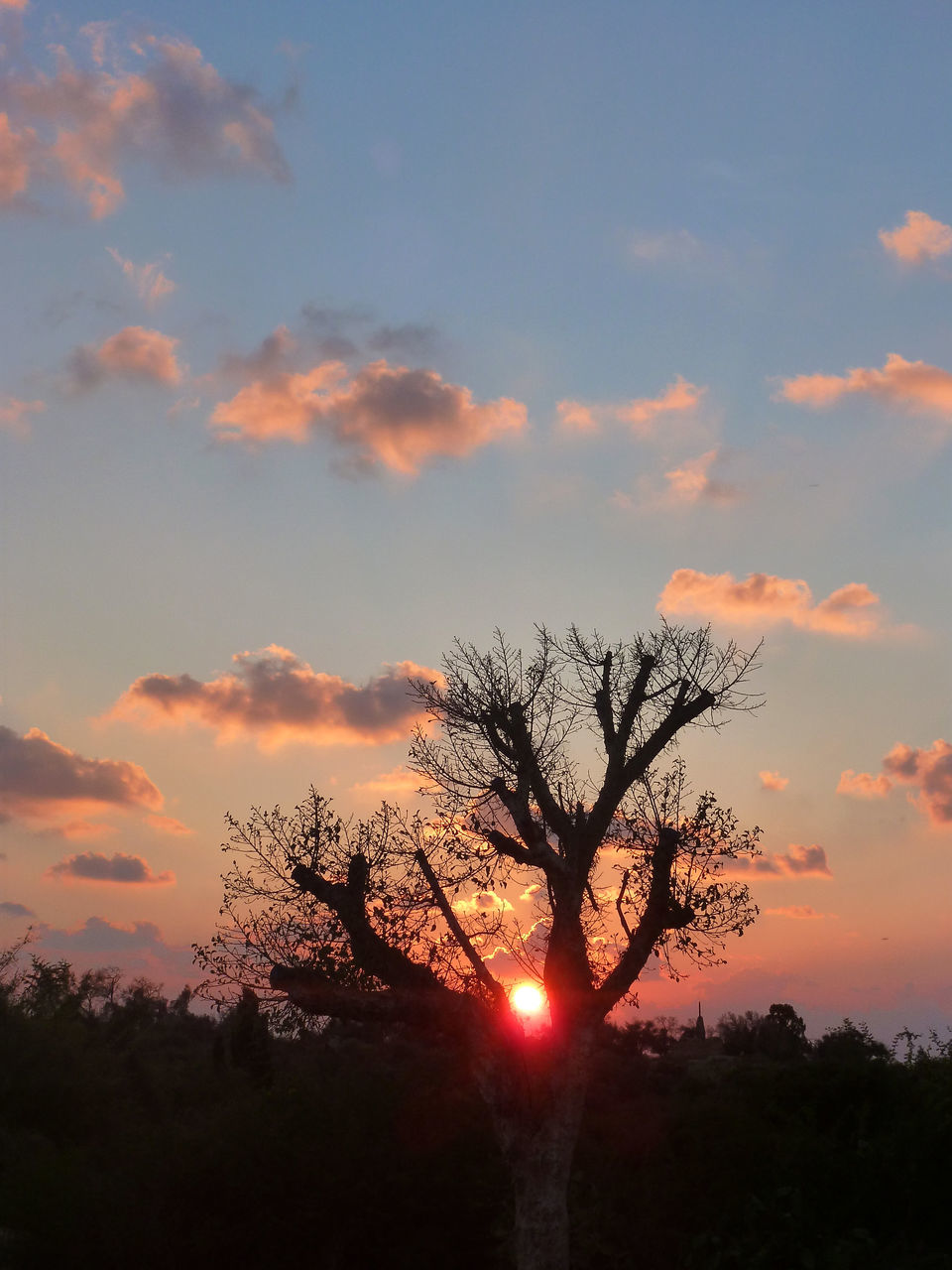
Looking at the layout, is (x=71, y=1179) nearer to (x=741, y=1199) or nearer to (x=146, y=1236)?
(x=146, y=1236)

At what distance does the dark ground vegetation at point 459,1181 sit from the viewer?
A: 21953 mm

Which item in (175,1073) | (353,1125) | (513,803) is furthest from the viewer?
(175,1073)

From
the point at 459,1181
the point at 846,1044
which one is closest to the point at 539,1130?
the point at 459,1181

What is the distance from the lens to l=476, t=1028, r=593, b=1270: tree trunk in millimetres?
19016

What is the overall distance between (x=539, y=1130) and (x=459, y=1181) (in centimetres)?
612

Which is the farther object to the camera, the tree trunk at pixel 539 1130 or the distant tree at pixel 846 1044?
the distant tree at pixel 846 1044

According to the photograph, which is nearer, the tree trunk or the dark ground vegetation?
the tree trunk

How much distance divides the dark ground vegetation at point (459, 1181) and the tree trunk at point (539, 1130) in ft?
9.54

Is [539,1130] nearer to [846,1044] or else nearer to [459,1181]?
[459,1181]

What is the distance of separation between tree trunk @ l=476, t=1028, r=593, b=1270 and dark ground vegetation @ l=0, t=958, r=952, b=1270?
2.91 meters

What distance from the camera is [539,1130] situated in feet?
63.8

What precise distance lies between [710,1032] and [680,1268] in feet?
136

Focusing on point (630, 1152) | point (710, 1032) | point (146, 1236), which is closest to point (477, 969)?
point (630, 1152)

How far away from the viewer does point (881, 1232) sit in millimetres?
21781
